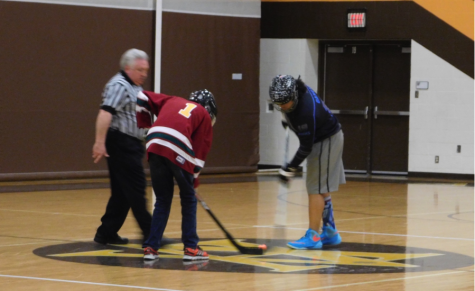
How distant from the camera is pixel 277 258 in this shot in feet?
21.5

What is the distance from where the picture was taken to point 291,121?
699cm

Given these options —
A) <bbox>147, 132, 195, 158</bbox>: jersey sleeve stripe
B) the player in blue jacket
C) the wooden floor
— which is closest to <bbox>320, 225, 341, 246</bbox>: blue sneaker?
the player in blue jacket

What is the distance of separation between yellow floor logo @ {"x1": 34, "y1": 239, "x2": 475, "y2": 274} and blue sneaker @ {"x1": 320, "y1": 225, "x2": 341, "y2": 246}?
74mm

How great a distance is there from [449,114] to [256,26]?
382 cm

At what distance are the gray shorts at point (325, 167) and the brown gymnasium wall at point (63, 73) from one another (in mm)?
6968

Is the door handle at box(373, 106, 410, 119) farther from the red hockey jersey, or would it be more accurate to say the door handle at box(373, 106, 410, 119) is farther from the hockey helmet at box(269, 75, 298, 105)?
the red hockey jersey

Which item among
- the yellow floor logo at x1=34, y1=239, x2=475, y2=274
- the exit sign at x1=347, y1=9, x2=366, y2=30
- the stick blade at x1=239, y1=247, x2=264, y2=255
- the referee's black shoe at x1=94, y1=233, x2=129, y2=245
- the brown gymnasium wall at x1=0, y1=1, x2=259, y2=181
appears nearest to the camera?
the yellow floor logo at x1=34, y1=239, x2=475, y2=274

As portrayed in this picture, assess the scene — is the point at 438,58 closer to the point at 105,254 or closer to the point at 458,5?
the point at 458,5

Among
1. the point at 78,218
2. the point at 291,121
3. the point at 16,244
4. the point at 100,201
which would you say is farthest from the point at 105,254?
the point at 100,201

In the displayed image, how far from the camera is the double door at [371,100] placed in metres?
15.8

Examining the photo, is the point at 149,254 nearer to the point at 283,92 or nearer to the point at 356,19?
the point at 283,92

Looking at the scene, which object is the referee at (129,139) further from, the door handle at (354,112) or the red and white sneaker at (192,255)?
the door handle at (354,112)

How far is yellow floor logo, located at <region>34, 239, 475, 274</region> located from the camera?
6070mm

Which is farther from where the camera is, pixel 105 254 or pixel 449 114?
pixel 449 114
